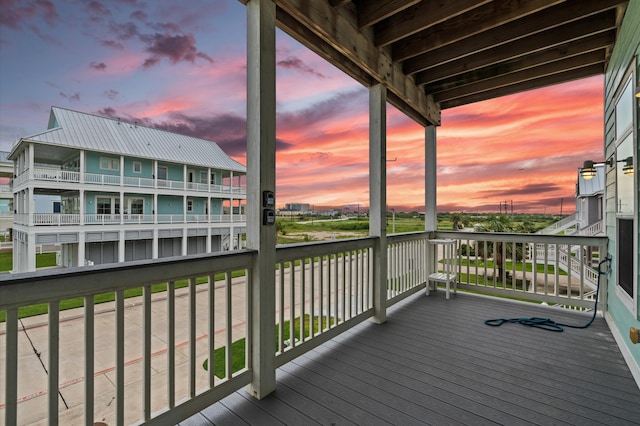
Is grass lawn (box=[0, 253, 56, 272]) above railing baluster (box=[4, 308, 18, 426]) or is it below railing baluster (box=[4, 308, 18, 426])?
above

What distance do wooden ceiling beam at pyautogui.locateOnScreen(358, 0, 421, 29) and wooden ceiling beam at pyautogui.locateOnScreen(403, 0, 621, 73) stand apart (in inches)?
44.7

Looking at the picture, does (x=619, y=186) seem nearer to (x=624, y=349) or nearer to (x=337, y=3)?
(x=624, y=349)

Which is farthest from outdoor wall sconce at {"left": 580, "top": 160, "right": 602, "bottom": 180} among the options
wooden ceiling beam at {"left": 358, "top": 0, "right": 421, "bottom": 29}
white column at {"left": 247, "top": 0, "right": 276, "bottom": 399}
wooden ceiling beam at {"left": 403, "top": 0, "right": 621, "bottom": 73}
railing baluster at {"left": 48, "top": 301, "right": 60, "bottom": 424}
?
railing baluster at {"left": 48, "top": 301, "right": 60, "bottom": 424}

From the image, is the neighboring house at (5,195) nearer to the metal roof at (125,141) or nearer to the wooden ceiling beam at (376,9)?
the metal roof at (125,141)

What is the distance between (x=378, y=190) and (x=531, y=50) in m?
2.25

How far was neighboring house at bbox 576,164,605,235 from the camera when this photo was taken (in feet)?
14.2

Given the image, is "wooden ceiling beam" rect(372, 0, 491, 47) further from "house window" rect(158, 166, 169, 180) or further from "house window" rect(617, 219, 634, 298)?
"house window" rect(158, 166, 169, 180)

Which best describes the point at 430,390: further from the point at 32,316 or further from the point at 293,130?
the point at 293,130

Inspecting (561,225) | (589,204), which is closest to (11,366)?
(561,225)

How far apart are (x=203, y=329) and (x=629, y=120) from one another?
18.6 feet

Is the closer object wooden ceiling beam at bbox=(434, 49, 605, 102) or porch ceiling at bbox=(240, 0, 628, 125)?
porch ceiling at bbox=(240, 0, 628, 125)

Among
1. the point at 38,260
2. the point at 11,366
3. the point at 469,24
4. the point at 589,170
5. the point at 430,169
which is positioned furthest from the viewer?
the point at 430,169

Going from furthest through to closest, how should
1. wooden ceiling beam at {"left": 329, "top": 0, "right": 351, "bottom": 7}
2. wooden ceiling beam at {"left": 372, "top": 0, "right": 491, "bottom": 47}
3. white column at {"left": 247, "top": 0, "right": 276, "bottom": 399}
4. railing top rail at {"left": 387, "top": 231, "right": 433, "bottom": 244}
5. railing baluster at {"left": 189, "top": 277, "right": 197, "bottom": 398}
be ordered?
railing top rail at {"left": 387, "top": 231, "right": 433, "bottom": 244}, wooden ceiling beam at {"left": 372, "top": 0, "right": 491, "bottom": 47}, wooden ceiling beam at {"left": 329, "top": 0, "right": 351, "bottom": 7}, white column at {"left": 247, "top": 0, "right": 276, "bottom": 399}, railing baluster at {"left": 189, "top": 277, "right": 197, "bottom": 398}

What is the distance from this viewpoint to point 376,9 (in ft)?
8.64
